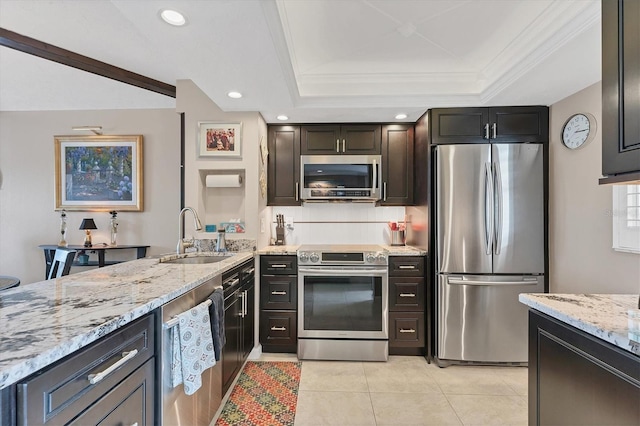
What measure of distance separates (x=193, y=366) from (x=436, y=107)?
110 inches

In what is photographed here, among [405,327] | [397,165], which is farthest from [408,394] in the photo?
[397,165]

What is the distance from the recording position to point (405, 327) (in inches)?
112

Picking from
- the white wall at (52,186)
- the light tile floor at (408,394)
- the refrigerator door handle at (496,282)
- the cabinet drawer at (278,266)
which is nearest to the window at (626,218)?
the refrigerator door handle at (496,282)

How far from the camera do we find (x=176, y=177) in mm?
3668

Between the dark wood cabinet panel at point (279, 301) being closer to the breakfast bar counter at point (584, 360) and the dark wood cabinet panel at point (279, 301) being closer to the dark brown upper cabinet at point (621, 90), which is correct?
the breakfast bar counter at point (584, 360)

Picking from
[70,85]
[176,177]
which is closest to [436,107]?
[176,177]

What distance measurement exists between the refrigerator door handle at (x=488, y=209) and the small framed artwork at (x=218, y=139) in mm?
2323

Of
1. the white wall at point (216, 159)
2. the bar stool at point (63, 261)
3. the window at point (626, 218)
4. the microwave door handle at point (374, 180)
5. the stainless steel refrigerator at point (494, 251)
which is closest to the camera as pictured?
the window at point (626, 218)

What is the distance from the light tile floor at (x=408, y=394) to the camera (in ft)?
6.56

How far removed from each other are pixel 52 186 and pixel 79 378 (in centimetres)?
396

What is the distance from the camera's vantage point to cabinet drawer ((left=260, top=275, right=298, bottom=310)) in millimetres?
2873

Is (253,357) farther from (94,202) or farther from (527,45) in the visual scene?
(527,45)

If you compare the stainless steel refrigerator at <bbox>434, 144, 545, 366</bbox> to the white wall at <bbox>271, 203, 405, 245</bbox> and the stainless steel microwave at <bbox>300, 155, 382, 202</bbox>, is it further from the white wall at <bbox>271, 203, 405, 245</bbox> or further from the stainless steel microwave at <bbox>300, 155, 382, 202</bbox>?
the white wall at <bbox>271, 203, 405, 245</bbox>

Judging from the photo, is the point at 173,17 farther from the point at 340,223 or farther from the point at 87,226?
the point at 87,226
